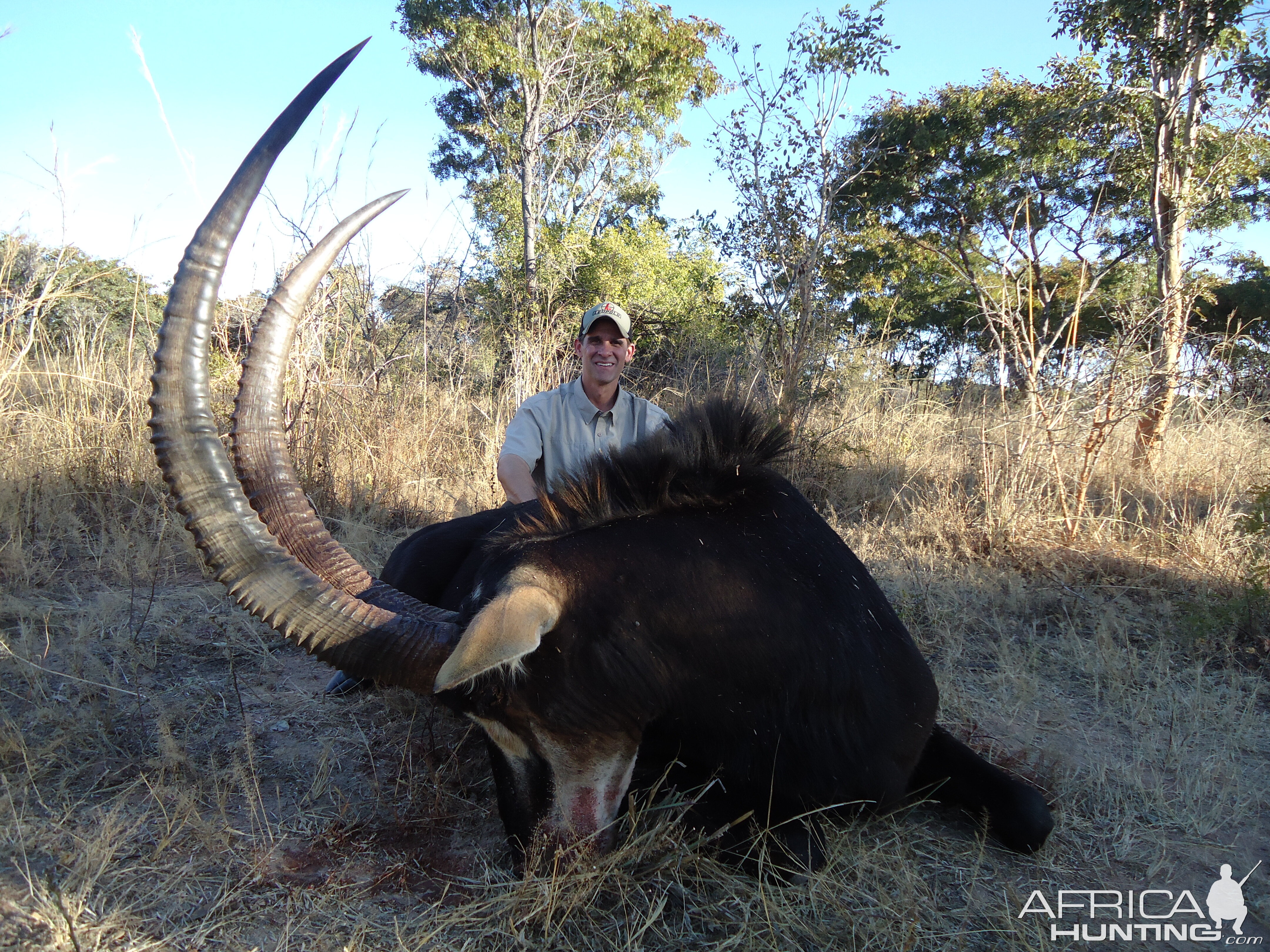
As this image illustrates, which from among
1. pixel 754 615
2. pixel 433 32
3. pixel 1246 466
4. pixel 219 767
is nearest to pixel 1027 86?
pixel 1246 466

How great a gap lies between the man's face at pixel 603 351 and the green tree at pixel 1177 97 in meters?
4.54

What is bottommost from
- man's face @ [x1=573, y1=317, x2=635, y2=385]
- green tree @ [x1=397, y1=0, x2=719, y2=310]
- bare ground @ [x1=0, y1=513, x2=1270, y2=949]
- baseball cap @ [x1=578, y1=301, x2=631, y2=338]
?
bare ground @ [x1=0, y1=513, x2=1270, y2=949]

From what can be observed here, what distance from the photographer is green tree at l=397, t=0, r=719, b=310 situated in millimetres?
14492

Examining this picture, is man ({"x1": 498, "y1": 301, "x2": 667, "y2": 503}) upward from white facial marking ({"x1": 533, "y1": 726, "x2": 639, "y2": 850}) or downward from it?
upward

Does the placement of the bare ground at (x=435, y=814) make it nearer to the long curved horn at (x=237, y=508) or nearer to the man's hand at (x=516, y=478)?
the long curved horn at (x=237, y=508)

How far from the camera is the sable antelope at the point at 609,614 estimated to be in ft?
5.86

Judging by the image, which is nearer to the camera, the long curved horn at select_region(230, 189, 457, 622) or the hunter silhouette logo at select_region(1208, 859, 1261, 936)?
the long curved horn at select_region(230, 189, 457, 622)

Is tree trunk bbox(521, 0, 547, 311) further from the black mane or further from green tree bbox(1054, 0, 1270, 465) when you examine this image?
the black mane

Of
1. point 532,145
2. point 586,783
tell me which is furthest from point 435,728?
point 532,145

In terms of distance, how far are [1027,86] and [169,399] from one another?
15.5 metres

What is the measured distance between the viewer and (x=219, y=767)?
2734mm

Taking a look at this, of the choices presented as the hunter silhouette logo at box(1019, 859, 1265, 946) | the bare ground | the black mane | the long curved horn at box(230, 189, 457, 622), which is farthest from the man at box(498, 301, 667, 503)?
the hunter silhouette logo at box(1019, 859, 1265, 946)

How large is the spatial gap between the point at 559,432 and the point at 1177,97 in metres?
7.11

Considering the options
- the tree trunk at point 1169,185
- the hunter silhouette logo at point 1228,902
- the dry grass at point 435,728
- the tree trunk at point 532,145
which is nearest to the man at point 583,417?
the dry grass at point 435,728
